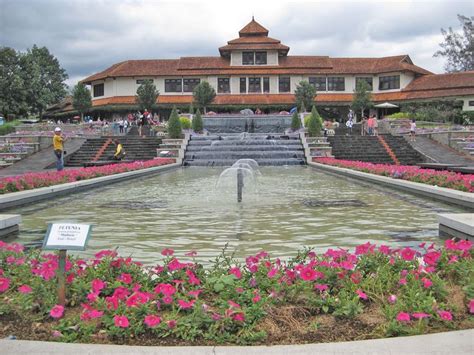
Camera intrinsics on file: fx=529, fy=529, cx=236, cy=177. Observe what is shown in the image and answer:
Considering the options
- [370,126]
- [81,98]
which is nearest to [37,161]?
[370,126]

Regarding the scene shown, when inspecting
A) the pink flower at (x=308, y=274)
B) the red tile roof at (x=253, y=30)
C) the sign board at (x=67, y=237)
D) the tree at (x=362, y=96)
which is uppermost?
the red tile roof at (x=253, y=30)

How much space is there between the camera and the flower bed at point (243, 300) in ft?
12.2

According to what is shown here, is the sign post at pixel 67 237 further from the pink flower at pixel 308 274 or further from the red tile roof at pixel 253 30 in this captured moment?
the red tile roof at pixel 253 30

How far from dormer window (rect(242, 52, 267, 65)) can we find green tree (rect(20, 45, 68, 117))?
24080 millimetres

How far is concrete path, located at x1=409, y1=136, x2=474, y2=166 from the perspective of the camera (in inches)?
1099

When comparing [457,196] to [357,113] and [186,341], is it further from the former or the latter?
[357,113]

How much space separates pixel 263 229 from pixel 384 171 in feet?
31.2

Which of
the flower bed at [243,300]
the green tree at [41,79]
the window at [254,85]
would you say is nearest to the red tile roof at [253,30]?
the window at [254,85]

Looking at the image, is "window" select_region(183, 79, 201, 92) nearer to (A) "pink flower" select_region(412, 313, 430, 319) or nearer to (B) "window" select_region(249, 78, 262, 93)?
(B) "window" select_region(249, 78, 262, 93)

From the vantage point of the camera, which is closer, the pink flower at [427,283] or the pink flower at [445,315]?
the pink flower at [445,315]

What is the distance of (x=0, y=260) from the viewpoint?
5414 mm

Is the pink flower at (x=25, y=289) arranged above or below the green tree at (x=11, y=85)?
below

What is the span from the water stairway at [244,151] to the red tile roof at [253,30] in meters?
28.6

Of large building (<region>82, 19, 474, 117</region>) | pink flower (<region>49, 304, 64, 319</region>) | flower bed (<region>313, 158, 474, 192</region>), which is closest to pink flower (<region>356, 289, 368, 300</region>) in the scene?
pink flower (<region>49, 304, 64, 319</region>)
